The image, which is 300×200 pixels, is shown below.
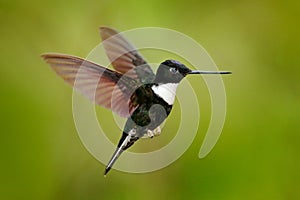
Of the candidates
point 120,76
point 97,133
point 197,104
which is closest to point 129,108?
point 120,76

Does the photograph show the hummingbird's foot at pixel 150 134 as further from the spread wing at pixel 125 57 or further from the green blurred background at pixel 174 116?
the green blurred background at pixel 174 116

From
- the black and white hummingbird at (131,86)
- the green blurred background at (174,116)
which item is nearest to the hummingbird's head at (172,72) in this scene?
the black and white hummingbird at (131,86)

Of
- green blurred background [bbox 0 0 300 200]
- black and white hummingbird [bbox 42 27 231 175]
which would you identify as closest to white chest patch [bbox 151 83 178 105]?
black and white hummingbird [bbox 42 27 231 175]

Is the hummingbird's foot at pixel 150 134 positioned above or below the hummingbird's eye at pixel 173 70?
below

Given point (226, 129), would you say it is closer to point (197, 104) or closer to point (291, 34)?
point (197, 104)

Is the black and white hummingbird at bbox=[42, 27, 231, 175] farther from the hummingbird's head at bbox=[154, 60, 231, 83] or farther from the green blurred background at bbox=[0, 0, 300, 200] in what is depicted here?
the green blurred background at bbox=[0, 0, 300, 200]

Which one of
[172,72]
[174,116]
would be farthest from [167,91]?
[174,116]

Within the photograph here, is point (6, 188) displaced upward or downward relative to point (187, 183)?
downward
